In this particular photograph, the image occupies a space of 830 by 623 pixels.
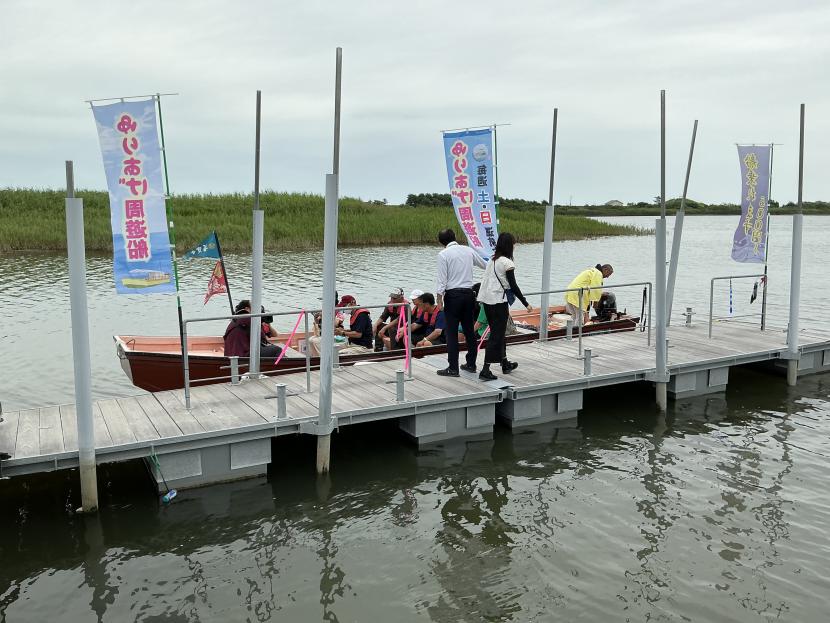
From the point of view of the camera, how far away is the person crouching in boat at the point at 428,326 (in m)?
12.4

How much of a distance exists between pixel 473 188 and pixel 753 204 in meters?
4.94

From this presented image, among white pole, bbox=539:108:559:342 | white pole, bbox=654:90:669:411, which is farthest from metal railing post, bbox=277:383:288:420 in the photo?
white pole, bbox=654:90:669:411

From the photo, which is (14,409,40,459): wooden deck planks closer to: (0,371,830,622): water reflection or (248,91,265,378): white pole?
(0,371,830,622): water reflection

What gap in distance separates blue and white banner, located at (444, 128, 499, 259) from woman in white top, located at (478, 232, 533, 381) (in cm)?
204

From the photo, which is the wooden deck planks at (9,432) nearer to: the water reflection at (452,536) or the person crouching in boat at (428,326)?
the water reflection at (452,536)

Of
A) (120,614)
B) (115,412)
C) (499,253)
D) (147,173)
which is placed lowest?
(120,614)

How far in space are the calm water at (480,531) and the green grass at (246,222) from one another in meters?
26.7

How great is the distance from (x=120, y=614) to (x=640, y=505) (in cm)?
520

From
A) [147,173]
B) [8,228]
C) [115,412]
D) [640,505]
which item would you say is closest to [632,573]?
[640,505]

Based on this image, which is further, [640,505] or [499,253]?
[499,253]

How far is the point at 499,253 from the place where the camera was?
977 cm

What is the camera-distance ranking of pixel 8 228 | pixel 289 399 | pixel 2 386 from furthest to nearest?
pixel 8 228
pixel 2 386
pixel 289 399

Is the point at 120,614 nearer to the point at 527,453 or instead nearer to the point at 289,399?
the point at 289,399

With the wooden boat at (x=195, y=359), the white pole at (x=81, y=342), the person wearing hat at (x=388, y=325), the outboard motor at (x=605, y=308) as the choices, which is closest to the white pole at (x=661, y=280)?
the wooden boat at (x=195, y=359)
